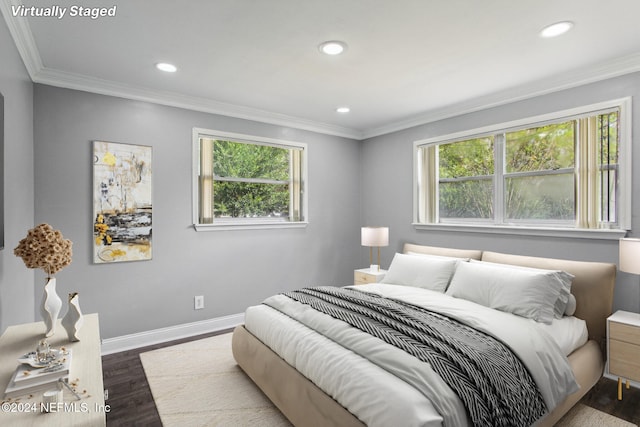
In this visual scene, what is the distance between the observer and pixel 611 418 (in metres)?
2.20

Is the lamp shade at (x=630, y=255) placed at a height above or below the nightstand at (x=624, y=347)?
above

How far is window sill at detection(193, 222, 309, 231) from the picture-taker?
376 centimetres

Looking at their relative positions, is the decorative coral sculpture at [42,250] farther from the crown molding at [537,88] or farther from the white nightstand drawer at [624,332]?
the crown molding at [537,88]

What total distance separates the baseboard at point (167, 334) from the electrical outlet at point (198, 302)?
0.17 metres

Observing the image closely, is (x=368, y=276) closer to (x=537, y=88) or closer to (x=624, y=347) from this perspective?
(x=624, y=347)

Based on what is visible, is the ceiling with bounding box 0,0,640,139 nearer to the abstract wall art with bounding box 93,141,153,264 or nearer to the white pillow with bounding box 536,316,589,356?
the abstract wall art with bounding box 93,141,153,264

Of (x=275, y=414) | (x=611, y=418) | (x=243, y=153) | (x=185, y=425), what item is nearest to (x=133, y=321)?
(x=185, y=425)

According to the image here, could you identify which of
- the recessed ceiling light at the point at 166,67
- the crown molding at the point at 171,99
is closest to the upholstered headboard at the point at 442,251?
the crown molding at the point at 171,99

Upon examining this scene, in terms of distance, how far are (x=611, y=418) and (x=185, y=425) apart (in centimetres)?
277

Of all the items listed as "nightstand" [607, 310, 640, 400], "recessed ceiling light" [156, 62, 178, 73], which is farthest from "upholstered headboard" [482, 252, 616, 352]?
"recessed ceiling light" [156, 62, 178, 73]

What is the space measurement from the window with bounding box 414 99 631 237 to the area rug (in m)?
1.62

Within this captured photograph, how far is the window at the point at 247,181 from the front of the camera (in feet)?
12.4

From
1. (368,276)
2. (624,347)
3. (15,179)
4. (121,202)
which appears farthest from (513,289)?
(15,179)

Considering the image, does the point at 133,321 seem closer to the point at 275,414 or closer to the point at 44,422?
the point at 275,414
